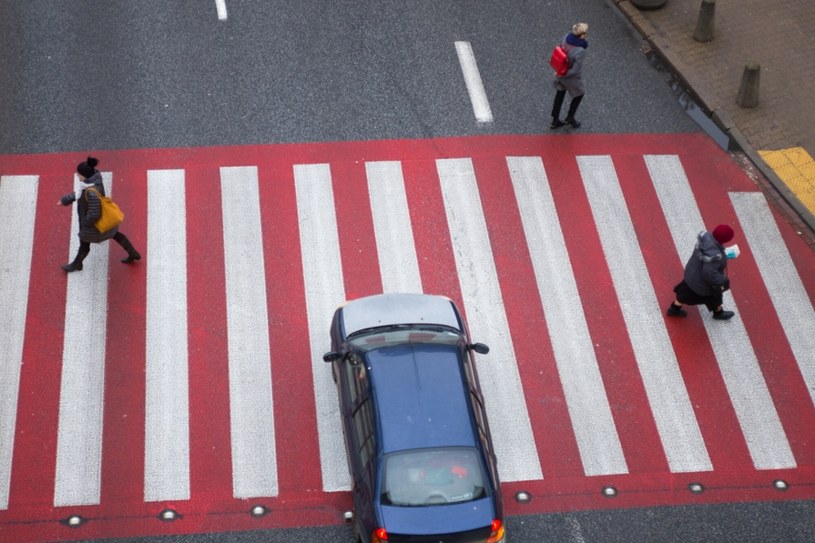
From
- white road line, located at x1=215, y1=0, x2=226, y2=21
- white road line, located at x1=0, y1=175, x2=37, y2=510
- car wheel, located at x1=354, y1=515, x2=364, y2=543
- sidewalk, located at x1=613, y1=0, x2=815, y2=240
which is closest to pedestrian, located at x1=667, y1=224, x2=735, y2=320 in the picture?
sidewalk, located at x1=613, y1=0, x2=815, y2=240

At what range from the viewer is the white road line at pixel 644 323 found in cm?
1296

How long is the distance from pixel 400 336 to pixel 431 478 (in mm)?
1931

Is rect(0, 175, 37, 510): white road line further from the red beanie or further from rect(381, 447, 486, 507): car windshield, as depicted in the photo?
the red beanie

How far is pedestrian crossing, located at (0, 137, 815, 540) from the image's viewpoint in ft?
41.2

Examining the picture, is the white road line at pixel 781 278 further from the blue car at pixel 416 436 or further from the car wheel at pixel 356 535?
the car wheel at pixel 356 535

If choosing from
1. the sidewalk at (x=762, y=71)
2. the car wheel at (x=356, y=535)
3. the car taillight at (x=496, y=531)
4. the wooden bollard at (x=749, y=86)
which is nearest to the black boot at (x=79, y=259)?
the car wheel at (x=356, y=535)

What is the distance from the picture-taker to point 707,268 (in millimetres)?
13203

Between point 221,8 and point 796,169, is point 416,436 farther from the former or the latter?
point 221,8

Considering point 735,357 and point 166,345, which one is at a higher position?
point 166,345

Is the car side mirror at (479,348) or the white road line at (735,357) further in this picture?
the white road line at (735,357)

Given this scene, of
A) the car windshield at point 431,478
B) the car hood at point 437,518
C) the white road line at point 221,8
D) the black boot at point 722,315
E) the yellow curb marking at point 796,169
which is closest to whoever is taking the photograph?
the car hood at point 437,518

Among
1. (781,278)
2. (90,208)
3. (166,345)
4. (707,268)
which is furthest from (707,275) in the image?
(90,208)

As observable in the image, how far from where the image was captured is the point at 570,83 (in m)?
15.6

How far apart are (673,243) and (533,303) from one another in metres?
2.40
